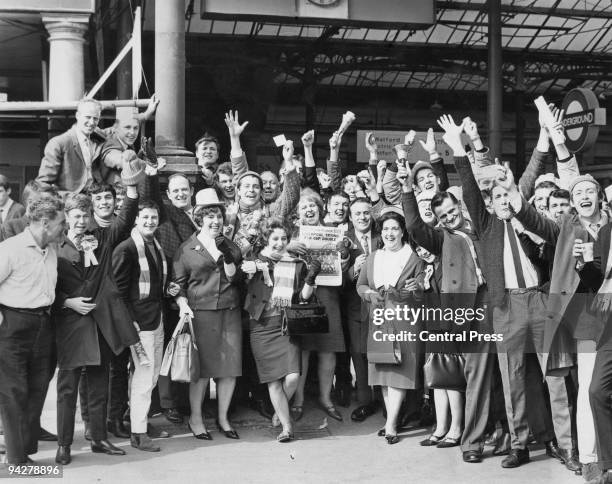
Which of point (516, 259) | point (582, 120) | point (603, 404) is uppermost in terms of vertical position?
point (582, 120)

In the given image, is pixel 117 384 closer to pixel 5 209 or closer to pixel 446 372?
pixel 5 209

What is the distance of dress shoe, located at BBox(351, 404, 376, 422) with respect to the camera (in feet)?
27.0

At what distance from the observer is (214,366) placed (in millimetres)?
7648

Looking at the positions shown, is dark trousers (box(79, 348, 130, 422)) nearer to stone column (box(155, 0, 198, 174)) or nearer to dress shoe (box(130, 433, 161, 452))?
dress shoe (box(130, 433, 161, 452))

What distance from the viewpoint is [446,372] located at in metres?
7.36

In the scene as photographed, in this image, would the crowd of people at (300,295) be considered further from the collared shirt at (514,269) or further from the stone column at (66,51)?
the stone column at (66,51)

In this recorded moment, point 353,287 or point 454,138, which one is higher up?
point 454,138

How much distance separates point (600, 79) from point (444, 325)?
21451 millimetres

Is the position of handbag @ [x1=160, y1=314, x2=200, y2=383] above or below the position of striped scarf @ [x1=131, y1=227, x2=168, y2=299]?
below

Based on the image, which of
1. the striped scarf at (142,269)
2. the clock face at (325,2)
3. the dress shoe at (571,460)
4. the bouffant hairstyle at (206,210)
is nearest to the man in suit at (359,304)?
the bouffant hairstyle at (206,210)

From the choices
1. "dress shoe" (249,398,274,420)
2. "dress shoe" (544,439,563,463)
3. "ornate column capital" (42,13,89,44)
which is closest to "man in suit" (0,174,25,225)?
"dress shoe" (249,398,274,420)

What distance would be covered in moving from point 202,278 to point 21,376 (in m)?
1.76

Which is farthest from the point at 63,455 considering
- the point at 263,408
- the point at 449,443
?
the point at 449,443

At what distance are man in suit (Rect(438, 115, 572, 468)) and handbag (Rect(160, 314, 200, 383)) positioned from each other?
2.36 meters
